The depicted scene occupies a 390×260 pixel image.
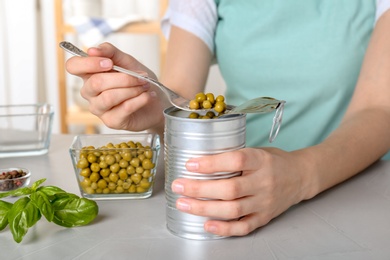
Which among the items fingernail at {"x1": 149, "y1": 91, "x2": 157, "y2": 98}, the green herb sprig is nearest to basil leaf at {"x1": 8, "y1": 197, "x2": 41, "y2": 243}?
the green herb sprig

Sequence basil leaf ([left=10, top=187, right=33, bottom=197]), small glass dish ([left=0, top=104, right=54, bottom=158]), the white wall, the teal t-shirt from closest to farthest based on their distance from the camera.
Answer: basil leaf ([left=10, top=187, right=33, bottom=197]) < small glass dish ([left=0, top=104, right=54, bottom=158]) < the teal t-shirt < the white wall

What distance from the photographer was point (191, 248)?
81 centimetres

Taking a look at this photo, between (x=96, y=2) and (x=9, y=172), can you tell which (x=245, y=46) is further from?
(x=96, y=2)

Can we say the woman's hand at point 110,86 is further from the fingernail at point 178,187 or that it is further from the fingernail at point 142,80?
the fingernail at point 178,187

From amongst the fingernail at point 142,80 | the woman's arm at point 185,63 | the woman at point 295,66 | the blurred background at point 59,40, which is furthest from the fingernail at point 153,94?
the blurred background at point 59,40

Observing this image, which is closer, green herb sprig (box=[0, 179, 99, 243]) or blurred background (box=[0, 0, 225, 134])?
green herb sprig (box=[0, 179, 99, 243])

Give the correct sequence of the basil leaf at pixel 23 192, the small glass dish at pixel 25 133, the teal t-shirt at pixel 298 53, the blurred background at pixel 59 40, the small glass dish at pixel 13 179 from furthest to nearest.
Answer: the blurred background at pixel 59 40, the teal t-shirt at pixel 298 53, the small glass dish at pixel 25 133, the small glass dish at pixel 13 179, the basil leaf at pixel 23 192

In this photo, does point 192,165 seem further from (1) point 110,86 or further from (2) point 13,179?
(2) point 13,179

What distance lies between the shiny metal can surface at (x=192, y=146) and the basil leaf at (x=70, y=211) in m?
0.13

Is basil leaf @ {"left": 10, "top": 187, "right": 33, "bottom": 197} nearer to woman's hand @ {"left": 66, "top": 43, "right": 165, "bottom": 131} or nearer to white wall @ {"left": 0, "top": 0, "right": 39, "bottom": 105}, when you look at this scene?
woman's hand @ {"left": 66, "top": 43, "right": 165, "bottom": 131}

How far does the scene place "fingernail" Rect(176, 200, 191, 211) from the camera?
0.81 metres

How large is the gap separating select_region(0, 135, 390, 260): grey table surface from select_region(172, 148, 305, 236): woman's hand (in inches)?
1.1

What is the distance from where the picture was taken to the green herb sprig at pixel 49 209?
84 centimetres

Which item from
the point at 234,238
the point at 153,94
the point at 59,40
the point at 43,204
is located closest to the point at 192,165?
the point at 234,238
